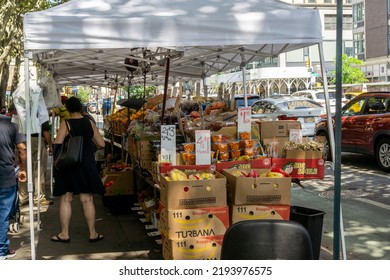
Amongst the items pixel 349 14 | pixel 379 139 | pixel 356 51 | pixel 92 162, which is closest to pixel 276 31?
pixel 92 162

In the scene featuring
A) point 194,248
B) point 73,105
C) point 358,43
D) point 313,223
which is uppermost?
point 358,43

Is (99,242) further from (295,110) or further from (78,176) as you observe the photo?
(295,110)

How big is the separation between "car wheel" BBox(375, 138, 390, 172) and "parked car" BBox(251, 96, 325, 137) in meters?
4.59

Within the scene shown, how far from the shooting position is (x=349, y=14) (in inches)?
2852

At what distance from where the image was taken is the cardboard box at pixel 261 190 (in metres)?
5.01

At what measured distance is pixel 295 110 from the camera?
1731cm

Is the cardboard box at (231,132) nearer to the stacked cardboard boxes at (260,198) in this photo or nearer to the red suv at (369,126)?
the stacked cardboard boxes at (260,198)

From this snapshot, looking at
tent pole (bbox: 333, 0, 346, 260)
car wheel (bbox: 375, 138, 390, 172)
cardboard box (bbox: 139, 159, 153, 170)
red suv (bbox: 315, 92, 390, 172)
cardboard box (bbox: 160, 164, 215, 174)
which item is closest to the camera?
tent pole (bbox: 333, 0, 346, 260)

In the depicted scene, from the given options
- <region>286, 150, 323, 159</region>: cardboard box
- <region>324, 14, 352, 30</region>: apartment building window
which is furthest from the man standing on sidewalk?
<region>324, 14, 352, 30</region>: apartment building window

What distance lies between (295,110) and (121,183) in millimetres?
10407

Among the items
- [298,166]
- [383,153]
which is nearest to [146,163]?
[298,166]

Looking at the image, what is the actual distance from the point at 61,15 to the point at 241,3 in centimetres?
189

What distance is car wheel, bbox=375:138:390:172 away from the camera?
11.7 meters

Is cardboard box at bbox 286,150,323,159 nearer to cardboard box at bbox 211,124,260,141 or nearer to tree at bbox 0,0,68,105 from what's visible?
cardboard box at bbox 211,124,260,141
